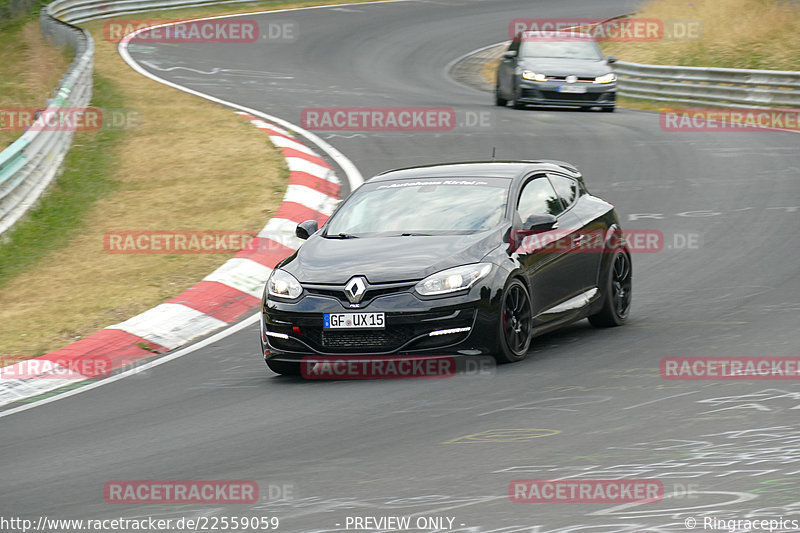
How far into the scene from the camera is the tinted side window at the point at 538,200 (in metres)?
9.98

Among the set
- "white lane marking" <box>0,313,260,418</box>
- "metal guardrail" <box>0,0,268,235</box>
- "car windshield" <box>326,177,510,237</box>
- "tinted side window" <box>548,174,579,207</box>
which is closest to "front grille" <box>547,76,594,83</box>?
"metal guardrail" <box>0,0,268,235</box>

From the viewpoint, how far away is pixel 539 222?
31.1 feet

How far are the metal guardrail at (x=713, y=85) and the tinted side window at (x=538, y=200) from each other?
1602cm

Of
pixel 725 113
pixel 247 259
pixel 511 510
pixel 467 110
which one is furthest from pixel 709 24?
pixel 511 510

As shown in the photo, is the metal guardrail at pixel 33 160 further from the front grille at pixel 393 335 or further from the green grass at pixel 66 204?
the front grille at pixel 393 335

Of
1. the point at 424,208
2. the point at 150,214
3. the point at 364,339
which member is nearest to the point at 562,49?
the point at 150,214

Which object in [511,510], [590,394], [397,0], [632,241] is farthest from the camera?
[397,0]

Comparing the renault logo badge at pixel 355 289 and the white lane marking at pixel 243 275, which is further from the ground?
the renault logo badge at pixel 355 289

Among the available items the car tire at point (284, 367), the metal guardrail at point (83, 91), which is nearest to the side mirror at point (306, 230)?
the car tire at point (284, 367)

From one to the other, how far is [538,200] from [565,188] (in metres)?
0.63

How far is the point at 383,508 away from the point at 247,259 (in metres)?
7.44

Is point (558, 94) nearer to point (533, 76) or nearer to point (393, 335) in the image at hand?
point (533, 76)

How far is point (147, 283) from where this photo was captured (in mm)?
12438

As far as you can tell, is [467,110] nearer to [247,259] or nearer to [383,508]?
[247,259]
